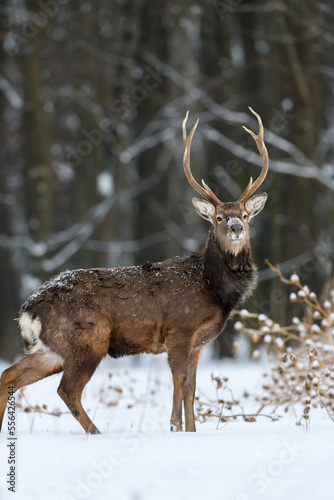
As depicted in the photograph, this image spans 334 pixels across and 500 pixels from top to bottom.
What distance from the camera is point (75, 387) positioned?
22.8ft

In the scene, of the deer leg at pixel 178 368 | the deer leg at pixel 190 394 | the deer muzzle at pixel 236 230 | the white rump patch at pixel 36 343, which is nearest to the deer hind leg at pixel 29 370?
the white rump patch at pixel 36 343

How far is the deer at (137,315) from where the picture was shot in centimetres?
697

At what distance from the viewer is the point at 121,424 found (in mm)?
7836

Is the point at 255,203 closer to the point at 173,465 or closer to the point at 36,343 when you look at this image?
the point at 36,343

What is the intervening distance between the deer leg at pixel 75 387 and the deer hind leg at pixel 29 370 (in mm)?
150

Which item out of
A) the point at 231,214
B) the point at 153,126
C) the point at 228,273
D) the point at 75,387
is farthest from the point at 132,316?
the point at 153,126

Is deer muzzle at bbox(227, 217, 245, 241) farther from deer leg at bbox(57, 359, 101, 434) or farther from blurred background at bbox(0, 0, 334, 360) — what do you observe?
blurred background at bbox(0, 0, 334, 360)

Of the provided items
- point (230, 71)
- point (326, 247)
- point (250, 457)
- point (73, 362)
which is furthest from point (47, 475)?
point (230, 71)

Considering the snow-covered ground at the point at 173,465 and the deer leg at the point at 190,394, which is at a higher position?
the deer leg at the point at 190,394

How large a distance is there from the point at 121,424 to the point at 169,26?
12743mm

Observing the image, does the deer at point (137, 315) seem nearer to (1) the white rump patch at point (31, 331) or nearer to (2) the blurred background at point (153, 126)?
(1) the white rump patch at point (31, 331)

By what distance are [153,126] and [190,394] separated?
11.7 metres

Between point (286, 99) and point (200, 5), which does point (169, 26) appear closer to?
point (200, 5)

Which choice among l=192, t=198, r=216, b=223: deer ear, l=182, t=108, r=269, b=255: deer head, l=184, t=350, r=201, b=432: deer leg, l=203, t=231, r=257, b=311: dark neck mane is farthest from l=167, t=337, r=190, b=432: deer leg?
l=192, t=198, r=216, b=223: deer ear
